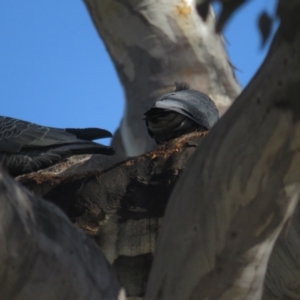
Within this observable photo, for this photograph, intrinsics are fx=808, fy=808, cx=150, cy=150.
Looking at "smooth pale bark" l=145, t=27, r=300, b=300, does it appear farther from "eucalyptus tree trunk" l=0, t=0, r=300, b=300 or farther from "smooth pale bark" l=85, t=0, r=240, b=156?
"smooth pale bark" l=85, t=0, r=240, b=156

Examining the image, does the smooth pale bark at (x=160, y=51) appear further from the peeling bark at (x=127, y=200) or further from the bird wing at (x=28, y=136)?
the peeling bark at (x=127, y=200)

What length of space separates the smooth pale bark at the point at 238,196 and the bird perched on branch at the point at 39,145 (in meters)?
2.66

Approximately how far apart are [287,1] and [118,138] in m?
6.26

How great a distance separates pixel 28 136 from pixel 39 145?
149 millimetres

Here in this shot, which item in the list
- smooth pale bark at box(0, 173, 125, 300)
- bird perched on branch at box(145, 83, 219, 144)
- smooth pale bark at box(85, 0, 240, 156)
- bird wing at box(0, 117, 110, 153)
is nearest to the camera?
smooth pale bark at box(0, 173, 125, 300)

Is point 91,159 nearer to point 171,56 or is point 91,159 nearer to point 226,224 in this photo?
point 226,224

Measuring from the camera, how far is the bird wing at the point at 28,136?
523 centimetres

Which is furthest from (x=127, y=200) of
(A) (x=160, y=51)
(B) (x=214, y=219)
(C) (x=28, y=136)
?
(A) (x=160, y=51)

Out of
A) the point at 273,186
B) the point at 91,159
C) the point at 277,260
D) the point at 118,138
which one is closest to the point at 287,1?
the point at 273,186

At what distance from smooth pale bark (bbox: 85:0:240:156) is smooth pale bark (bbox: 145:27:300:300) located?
503 cm

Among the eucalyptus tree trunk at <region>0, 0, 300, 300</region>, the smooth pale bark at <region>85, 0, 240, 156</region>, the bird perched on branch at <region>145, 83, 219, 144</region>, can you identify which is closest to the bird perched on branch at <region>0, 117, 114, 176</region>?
the bird perched on branch at <region>145, 83, 219, 144</region>

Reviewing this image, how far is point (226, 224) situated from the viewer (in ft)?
8.02

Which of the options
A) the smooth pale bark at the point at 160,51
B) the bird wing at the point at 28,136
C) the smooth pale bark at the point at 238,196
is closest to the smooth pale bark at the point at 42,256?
the smooth pale bark at the point at 238,196

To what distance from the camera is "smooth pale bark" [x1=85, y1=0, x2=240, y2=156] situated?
7648mm
